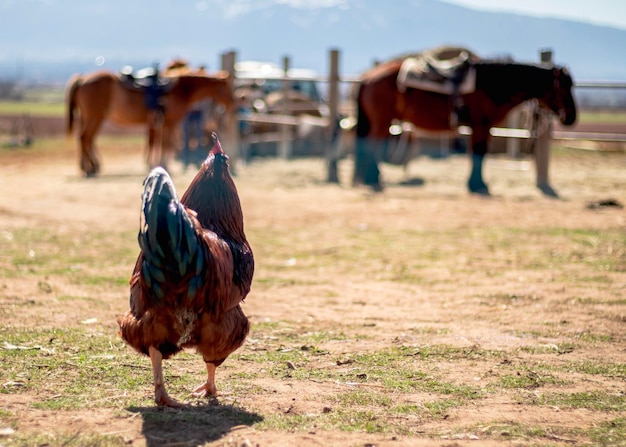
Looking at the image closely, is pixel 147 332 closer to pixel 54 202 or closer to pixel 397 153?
pixel 54 202

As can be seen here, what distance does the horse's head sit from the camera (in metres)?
12.4

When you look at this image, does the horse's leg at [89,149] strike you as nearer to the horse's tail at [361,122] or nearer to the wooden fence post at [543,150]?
the horse's tail at [361,122]

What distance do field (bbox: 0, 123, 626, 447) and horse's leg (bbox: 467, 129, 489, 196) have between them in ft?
2.75

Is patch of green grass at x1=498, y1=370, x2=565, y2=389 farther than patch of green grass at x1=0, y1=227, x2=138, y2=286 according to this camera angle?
No

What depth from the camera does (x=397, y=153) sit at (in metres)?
16.8

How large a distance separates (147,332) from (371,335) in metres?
2.02

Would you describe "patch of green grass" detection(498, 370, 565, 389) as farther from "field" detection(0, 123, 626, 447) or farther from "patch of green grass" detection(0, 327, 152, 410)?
"patch of green grass" detection(0, 327, 152, 410)

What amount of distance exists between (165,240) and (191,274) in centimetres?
23

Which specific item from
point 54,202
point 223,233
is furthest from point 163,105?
point 223,233

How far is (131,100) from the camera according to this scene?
15.5 meters

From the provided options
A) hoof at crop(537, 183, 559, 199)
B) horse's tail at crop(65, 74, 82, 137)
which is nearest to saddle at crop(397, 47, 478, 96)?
hoof at crop(537, 183, 559, 199)

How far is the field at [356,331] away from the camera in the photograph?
150 inches

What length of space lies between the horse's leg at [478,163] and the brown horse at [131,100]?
4978mm

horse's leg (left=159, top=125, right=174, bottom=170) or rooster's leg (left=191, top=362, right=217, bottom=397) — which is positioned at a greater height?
horse's leg (left=159, top=125, right=174, bottom=170)
